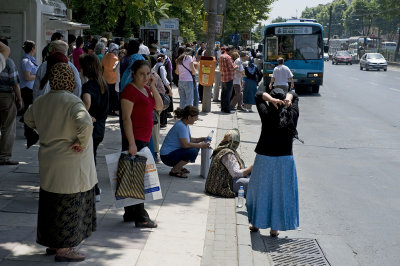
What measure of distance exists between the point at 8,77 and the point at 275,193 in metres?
4.51

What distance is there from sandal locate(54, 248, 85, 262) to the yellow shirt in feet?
1.83

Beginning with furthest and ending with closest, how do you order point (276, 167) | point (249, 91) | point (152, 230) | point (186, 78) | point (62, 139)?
1. point (249, 91)
2. point (186, 78)
3. point (276, 167)
4. point (152, 230)
5. point (62, 139)

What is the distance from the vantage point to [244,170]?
802cm

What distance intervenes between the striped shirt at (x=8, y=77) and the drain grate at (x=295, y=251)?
444 cm

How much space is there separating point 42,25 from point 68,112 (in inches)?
437

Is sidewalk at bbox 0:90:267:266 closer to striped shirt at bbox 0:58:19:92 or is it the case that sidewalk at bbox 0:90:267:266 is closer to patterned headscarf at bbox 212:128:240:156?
patterned headscarf at bbox 212:128:240:156

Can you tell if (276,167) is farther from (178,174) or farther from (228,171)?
(178,174)

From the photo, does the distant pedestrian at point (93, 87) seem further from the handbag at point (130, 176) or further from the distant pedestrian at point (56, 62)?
the handbag at point (130, 176)

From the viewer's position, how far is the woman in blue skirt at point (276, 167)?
6695 mm

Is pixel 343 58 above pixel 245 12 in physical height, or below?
below

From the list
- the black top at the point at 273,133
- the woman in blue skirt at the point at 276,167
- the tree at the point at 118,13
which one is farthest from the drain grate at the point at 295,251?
the tree at the point at 118,13

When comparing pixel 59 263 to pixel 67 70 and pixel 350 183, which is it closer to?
pixel 67 70

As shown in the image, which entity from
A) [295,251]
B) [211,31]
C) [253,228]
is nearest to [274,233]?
[253,228]

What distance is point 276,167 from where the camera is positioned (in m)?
6.75
